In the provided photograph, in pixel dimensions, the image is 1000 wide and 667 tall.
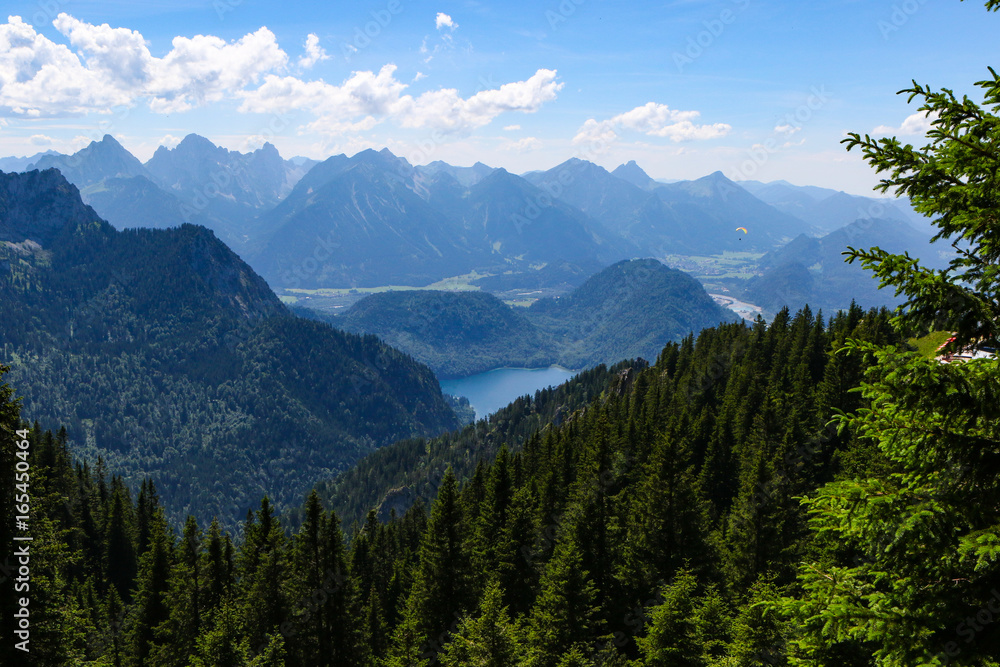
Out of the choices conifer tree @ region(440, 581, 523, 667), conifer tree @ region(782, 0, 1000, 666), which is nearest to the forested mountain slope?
conifer tree @ region(440, 581, 523, 667)

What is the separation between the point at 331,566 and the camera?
3419 centimetres

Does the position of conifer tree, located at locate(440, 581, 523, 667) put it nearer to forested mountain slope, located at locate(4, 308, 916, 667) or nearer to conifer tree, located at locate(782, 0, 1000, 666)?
forested mountain slope, located at locate(4, 308, 916, 667)

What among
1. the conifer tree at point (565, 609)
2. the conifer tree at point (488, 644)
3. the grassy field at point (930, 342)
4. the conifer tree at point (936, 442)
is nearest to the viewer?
the conifer tree at point (936, 442)

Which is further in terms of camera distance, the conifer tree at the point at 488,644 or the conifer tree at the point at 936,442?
the conifer tree at the point at 488,644

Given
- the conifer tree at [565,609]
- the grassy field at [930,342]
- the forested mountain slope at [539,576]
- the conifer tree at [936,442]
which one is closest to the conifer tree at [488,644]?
the forested mountain slope at [539,576]

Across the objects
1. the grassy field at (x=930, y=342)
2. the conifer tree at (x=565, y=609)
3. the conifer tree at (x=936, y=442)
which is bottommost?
the conifer tree at (x=565, y=609)

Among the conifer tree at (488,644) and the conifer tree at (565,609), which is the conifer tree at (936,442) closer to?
the conifer tree at (488,644)

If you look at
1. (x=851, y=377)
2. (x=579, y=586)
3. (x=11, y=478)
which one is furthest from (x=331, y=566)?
(x=851, y=377)

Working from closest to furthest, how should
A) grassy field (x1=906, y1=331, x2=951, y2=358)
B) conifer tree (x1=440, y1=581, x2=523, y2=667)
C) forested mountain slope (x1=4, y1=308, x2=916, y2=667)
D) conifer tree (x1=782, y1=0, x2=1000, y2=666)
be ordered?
conifer tree (x1=782, y1=0, x2=1000, y2=666), conifer tree (x1=440, y1=581, x2=523, y2=667), forested mountain slope (x1=4, y1=308, x2=916, y2=667), grassy field (x1=906, y1=331, x2=951, y2=358)

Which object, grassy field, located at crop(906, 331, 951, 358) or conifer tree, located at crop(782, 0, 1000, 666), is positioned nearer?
conifer tree, located at crop(782, 0, 1000, 666)

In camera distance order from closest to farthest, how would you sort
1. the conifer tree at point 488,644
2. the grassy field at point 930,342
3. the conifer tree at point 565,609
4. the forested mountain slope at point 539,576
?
the conifer tree at point 488,644 → the forested mountain slope at point 539,576 → the conifer tree at point 565,609 → the grassy field at point 930,342

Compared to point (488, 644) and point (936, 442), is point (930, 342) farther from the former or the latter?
point (936, 442)

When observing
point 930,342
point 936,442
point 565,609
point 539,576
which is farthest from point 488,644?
point 930,342

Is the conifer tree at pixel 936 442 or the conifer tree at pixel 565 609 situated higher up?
the conifer tree at pixel 936 442
